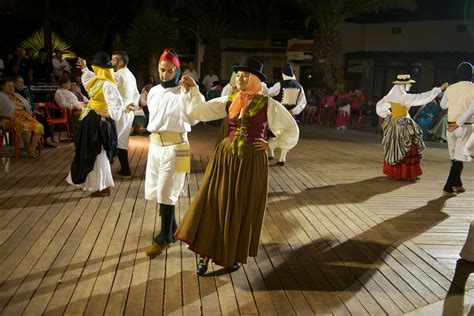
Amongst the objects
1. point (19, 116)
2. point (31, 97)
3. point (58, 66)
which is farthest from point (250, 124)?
point (58, 66)

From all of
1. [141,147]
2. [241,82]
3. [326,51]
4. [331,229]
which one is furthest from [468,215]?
→ [326,51]

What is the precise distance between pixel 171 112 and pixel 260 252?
1382 mm

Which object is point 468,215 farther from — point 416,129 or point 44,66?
point 44,66

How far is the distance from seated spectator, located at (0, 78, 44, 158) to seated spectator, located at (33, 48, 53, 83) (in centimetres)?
333

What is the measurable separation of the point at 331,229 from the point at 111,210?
88.2 inches

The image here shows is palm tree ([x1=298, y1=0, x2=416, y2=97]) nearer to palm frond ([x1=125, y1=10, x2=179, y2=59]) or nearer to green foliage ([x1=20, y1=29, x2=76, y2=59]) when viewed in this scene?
palm frond ([x1=125, y1=10, x2=179, y2=59])

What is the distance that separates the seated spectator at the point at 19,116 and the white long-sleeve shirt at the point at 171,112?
14.5 feet

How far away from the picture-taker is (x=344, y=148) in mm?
10055

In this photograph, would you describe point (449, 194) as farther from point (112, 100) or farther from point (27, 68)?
point (27, 68)

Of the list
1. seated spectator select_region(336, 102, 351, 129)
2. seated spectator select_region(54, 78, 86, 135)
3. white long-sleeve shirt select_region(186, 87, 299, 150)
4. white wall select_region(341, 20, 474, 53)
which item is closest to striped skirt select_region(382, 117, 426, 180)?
white long-sleeve shirt select_region(186, 87, 299, 150)

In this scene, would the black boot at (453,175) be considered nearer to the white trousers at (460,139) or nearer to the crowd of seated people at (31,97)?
the white trousers at (460,139)

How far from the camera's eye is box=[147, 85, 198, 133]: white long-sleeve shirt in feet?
12.7

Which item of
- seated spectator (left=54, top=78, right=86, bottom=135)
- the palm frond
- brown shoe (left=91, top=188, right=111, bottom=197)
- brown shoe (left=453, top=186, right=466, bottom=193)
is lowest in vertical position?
brown shoe (left=91, top=188, right=111, bottom=197)

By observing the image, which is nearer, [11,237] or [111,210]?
[11,237]
